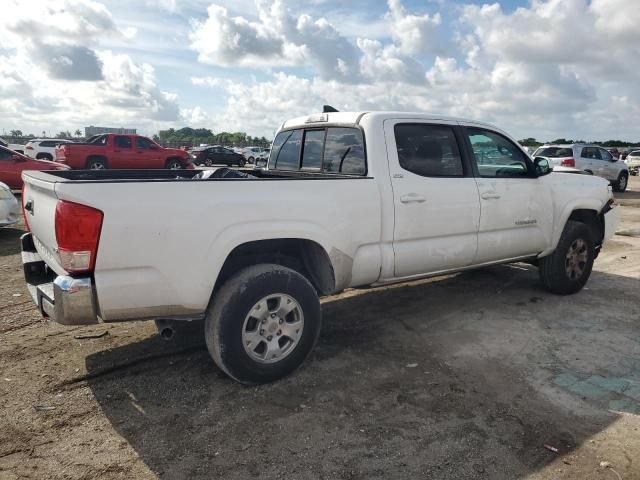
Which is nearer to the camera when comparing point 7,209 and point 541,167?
point 541,167

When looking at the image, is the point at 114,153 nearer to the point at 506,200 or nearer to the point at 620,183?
the point at 506,200

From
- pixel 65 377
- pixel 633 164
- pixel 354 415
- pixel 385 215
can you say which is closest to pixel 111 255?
pixel 65 377

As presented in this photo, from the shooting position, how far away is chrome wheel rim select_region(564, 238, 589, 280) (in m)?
5.50

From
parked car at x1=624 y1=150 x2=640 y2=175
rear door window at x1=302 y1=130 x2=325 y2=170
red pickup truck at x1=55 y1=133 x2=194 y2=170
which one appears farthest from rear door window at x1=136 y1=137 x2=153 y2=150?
parked car at x1=624 y1=150 x2=640 y2=175

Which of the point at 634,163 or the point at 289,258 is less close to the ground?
the point at 634,163

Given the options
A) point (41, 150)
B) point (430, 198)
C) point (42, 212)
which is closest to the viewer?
point (42, 212)

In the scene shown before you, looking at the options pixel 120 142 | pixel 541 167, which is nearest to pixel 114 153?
pixel 120 142

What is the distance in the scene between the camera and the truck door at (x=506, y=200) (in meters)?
4.62

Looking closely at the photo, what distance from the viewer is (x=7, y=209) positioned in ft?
26.7

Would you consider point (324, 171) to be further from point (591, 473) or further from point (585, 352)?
point (591, 473)

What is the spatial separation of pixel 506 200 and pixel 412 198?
4.23 ft

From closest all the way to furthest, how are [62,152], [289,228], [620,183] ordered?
[289,228], [62,152], [620,183]

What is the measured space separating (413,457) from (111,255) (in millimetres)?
2012

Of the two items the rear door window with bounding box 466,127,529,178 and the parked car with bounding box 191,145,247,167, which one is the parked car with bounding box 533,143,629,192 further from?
the parked car with bounding box 191,145,247,167
